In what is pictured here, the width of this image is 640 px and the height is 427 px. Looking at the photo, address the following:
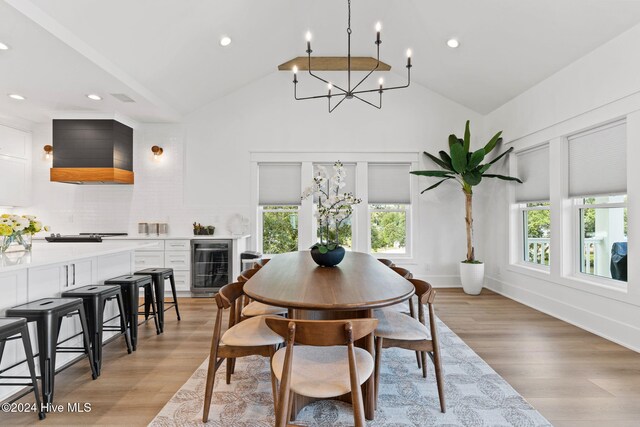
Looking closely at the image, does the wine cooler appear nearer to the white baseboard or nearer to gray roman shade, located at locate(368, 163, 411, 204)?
gray roman shade, located at locate(368, 163, 411, 204)

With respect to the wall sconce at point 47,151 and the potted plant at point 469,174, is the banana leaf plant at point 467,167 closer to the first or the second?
the potted plant at point 469,174

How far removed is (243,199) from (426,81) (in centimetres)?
365

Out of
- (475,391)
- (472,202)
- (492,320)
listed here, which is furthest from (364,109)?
(475,391)

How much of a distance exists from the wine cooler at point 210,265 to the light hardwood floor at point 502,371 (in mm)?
1104

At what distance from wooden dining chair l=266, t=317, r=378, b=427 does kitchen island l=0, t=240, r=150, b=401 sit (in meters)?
1.83

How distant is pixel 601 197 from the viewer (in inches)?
152

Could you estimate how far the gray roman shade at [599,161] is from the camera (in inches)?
138

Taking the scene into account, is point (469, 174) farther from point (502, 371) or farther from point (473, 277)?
point (502, 371)

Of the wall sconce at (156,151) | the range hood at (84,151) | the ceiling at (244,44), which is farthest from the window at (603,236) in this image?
the range hood at (84,151)

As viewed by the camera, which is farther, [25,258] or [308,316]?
[25,258]

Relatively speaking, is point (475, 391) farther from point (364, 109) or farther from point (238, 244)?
point (364, 109)

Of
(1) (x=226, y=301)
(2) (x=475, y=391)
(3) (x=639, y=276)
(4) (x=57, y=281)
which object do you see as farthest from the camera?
(3) (x=639, y=276)

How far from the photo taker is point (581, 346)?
3320 mm

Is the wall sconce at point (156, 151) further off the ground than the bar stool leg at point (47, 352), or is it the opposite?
the wall sconce at point (156, 151)
